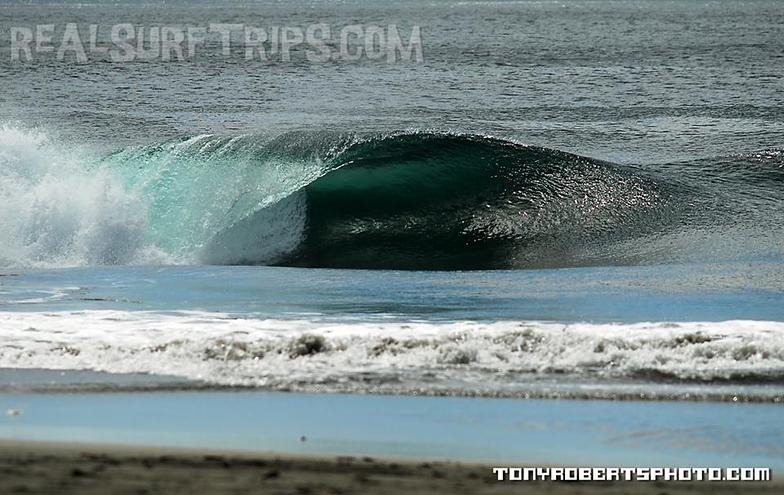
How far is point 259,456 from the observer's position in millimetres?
5656

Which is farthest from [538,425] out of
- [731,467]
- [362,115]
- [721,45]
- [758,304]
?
[721,45]

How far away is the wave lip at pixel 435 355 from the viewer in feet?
23.7

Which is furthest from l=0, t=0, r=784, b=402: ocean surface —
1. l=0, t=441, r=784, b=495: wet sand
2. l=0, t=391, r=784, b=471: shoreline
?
l=0, t=441, r=784, b=495: wet sand

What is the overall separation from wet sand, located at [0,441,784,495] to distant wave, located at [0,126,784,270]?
7.83 m

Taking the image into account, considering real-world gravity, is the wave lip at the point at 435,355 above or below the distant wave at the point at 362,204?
below

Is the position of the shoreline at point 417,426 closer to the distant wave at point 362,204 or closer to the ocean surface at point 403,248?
the ocean surface at point 403,248

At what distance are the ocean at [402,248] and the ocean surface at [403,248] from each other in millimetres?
33

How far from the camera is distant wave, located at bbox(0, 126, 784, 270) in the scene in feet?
45.6

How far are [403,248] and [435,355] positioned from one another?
6.60 meters

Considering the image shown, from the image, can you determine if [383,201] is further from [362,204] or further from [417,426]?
[417,426]

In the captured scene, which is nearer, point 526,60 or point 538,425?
point 538,425

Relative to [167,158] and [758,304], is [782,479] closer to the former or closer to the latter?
[758,304]

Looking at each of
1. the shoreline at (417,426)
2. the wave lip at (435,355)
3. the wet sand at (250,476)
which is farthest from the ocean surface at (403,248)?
the wet sand at (250,476)

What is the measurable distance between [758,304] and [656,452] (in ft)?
14.5
